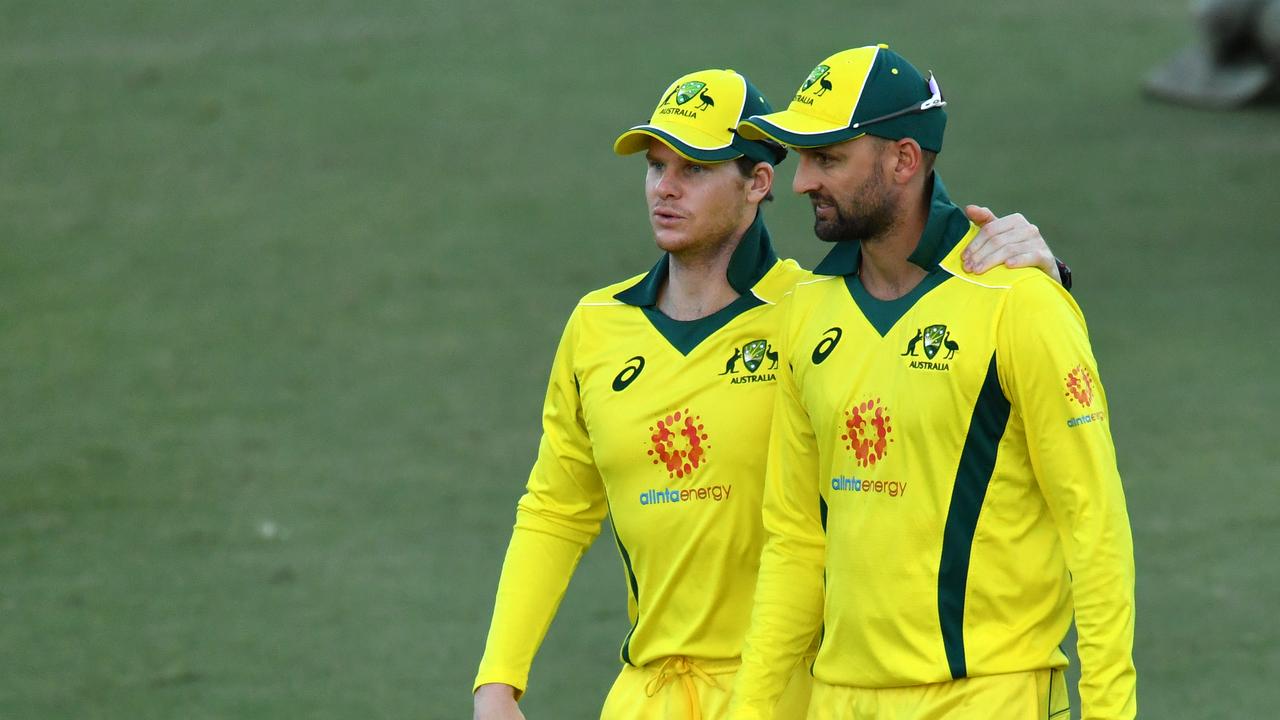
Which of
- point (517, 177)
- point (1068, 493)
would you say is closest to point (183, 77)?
point (517, 177)

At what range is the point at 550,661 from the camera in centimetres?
788

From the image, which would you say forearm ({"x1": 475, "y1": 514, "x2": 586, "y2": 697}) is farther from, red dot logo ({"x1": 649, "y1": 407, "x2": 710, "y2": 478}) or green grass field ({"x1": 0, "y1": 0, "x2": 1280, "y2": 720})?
green grass field ({"x1": 0, "y1": 0, "x2": 1280, "y2": 720})

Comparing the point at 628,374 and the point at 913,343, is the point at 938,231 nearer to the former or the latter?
the point at 913,343

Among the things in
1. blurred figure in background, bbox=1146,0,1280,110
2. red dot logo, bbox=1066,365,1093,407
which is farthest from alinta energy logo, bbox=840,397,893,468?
blurred figure in background, bbox=1146,0,1280,110

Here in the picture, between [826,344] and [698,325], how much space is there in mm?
522

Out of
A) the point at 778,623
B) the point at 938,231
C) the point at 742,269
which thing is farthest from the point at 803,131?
the point at 778,623

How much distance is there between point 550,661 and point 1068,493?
15.4 ft

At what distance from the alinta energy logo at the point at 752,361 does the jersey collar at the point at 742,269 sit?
0.54 feet

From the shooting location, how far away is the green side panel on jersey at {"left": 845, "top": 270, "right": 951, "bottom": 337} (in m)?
3.74

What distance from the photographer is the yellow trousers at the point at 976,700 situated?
3613 millimetres

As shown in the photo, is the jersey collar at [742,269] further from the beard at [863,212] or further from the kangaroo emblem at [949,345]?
the kangaroo emblem at [949,345]

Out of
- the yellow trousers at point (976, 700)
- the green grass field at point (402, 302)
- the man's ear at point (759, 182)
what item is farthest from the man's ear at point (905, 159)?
the green grass field at point (402, 302)

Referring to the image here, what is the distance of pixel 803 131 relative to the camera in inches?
147

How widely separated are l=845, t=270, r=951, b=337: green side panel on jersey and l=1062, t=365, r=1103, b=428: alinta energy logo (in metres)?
0.38
